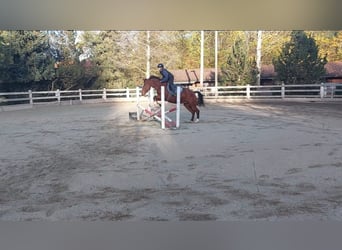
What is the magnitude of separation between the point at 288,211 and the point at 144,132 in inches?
193

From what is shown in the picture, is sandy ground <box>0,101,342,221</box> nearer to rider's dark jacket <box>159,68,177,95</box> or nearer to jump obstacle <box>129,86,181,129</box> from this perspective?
jump obstacle <box>129,86,181,129</box>

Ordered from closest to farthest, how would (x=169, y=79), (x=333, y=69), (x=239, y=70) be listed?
(x=169, y=79)
(x=239, y=70)
(x=333, y=69)

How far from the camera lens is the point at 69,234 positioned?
142 cm

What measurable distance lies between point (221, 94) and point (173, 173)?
14.1 m

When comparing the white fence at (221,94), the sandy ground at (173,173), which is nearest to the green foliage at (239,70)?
the white fence at (221,94)

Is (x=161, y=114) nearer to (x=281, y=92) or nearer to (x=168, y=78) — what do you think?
(x=168, y=78)

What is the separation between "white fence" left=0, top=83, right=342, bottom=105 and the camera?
1543 cm

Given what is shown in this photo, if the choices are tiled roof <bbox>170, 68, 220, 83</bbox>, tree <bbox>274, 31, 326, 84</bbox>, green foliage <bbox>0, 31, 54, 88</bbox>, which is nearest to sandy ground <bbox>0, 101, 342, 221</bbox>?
green foliage <bbox>0, 31, 54, 88</bbox>

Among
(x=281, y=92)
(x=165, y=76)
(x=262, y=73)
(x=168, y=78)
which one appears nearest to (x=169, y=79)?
(x=168, y=78)

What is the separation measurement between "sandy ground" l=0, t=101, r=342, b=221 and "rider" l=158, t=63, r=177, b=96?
3.46ft

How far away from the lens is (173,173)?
4262 mm

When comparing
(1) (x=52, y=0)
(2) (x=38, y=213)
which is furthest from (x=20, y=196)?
(1) (x=52, y=0)

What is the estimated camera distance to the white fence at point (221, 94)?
15430 millimetres

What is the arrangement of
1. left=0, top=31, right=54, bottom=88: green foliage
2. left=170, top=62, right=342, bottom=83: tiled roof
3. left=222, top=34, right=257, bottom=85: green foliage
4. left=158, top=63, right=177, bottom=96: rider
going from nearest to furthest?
left=158, top=63, right=177, bottom=96: rider, left=0, top=31, right=54, bottom=88: green foliage, left=222, top=34, right=257, bottom=85: green foliage, left=170, top=62, right=342, bottom=83: tiled roof
